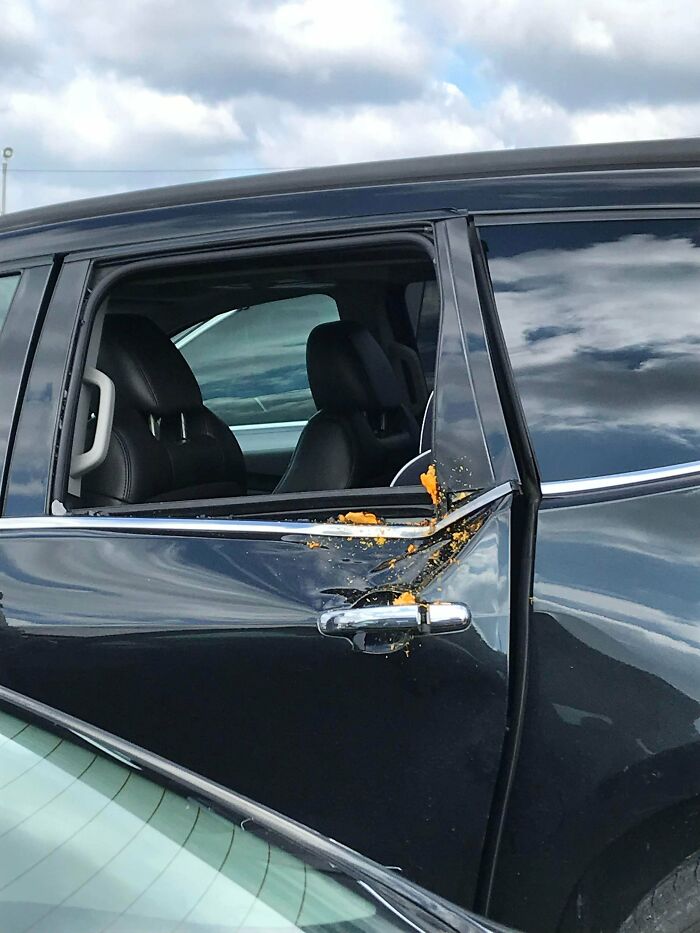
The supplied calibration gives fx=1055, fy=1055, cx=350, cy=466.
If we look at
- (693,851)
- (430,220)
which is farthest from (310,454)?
(693,851)

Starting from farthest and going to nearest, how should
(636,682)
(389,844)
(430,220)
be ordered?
(430,220) < (389,844) < (636,682)

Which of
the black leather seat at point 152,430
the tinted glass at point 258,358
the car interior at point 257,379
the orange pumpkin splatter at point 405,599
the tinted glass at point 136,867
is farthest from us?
the tinted glass at point 258,358

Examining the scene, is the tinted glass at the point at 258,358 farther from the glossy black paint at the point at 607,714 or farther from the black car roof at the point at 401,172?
the glossy black paint at the point at 607,714

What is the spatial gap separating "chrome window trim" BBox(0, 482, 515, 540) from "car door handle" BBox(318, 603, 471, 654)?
0.14 m

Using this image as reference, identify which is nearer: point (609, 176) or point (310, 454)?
point (609, 176)

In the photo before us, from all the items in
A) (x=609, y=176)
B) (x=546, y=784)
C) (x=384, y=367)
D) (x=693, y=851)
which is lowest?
(x=693, y=851)

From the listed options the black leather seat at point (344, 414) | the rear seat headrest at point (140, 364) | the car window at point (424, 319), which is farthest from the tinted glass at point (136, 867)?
the car window at point (424, 319)

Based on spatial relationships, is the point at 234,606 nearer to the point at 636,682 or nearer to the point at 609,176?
the point at 636,682

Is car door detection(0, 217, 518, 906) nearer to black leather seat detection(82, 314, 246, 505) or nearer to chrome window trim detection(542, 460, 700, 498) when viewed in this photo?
chrome window trim detection(542, 460, 700, 498)

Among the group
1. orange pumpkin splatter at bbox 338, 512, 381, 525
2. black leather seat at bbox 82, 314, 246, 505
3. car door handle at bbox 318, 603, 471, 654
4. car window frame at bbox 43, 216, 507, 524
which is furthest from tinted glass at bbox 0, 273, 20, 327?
car door handle at bbox 318, 603, 471, 654

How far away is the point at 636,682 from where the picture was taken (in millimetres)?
1502

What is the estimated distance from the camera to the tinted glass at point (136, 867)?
1062 millimetres

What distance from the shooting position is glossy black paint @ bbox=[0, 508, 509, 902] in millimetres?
1586

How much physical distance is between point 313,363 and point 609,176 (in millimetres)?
1262
